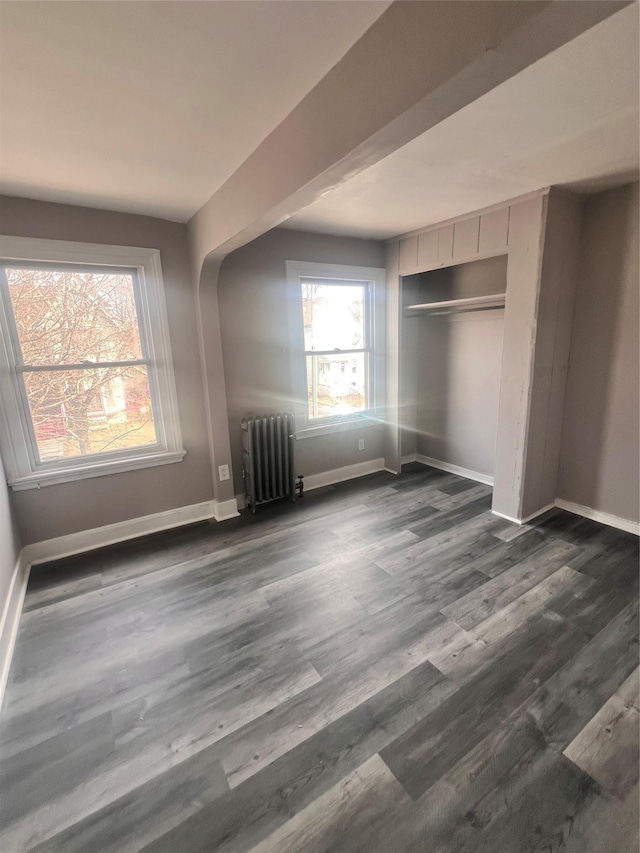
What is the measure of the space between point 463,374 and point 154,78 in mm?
3247

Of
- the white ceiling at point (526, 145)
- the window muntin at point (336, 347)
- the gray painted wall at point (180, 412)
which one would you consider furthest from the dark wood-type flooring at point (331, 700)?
the white ceiling at point (526, 145)

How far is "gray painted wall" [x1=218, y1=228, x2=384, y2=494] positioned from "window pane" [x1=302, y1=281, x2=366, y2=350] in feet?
0.77

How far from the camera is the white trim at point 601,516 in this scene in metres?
2.66

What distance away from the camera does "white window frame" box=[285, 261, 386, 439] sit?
3254mm

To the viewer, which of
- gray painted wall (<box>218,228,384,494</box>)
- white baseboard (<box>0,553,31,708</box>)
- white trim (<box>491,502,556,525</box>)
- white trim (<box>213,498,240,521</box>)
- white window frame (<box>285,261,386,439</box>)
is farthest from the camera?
white window frame (<box>285,261,386,439</box>)

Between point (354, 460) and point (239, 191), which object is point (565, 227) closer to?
point (239, 191)

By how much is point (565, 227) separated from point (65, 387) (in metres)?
3.55

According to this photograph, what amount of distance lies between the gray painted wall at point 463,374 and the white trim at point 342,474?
2.24 ft

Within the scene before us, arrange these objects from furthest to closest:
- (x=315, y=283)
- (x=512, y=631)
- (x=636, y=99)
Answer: (x=315, y=283), (x=512, y=631), (x=636, y=99)

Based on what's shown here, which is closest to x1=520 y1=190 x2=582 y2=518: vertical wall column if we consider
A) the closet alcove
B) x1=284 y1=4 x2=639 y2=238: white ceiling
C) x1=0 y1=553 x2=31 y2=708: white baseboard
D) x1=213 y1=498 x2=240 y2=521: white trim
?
x1=284 y1=4 x2=639 y2=238: white ceiling

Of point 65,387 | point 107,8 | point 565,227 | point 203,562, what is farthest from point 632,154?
point 65,387

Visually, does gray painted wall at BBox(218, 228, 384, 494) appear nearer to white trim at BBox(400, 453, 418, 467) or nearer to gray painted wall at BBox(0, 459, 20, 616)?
gray painted wall at BBox(0, 459, 20, 616)

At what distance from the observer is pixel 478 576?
7.45 ft

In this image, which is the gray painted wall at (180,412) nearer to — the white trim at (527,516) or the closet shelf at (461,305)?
the closet shelf at (461,305)
